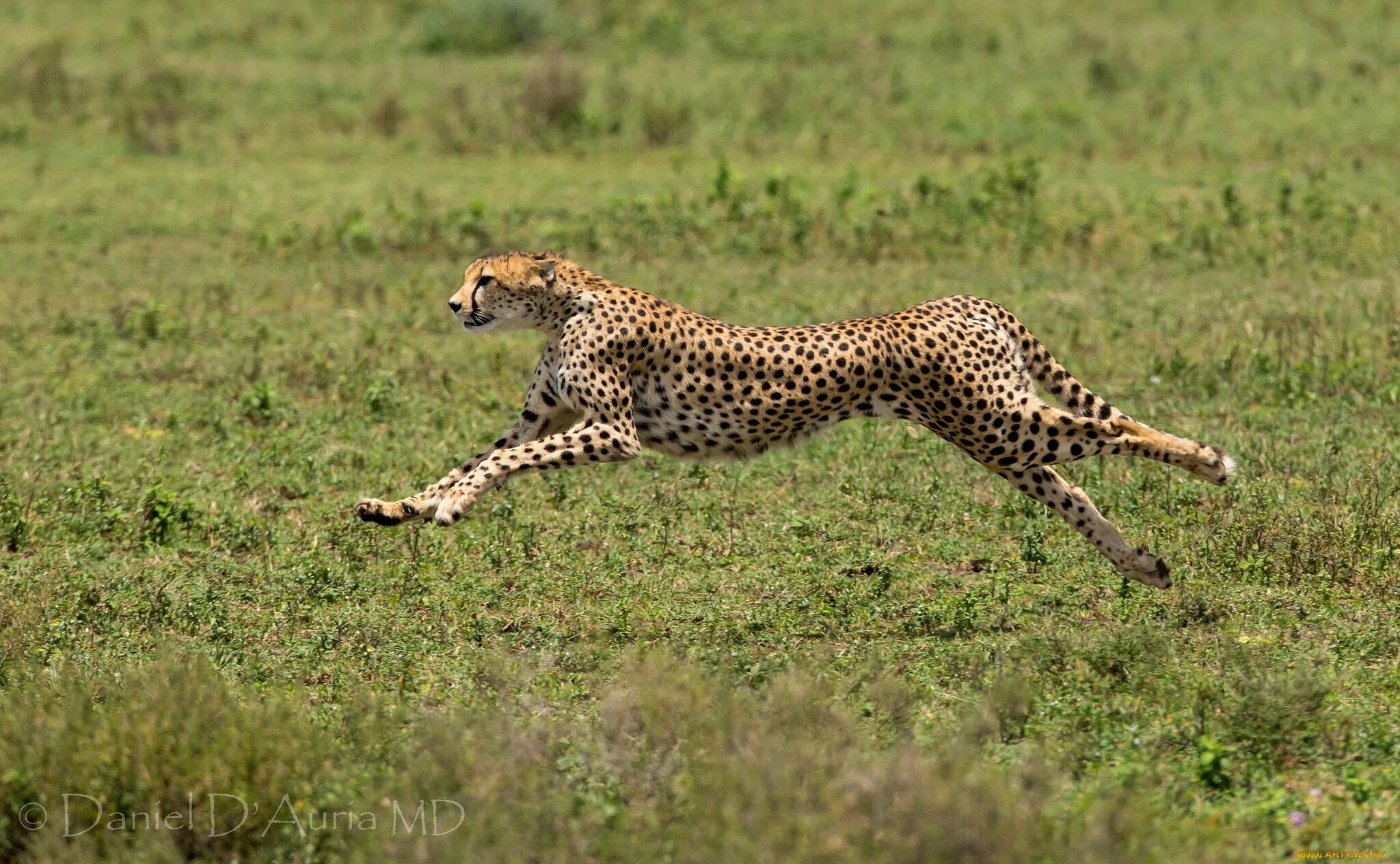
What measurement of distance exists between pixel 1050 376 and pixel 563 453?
212 cm

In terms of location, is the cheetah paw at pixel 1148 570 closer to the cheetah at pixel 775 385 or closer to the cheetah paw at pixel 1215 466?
the cheetah at pixel 775 385

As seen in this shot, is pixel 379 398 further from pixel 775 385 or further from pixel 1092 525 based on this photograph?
pixel 1092 525

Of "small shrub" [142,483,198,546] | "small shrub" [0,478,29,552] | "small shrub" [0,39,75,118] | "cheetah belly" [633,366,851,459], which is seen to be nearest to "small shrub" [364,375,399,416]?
"small shrub" [142,483,198,546]

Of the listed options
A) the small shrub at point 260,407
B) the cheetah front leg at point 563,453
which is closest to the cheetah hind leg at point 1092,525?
the cheetah front leg at point 563,453

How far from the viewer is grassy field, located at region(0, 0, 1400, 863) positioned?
588 cm

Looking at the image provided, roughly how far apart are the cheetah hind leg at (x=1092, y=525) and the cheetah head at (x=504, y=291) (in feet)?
6.77

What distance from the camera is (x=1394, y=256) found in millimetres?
14047

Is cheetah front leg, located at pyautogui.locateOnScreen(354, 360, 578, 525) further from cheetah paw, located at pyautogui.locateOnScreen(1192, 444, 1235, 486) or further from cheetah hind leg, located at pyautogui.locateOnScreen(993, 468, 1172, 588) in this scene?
cheetah paw, located at pyautogui.locateOnScreen(1192, 444, 1235, 486)

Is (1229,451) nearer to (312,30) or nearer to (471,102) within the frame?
(471,102)

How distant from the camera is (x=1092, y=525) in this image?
7.98m

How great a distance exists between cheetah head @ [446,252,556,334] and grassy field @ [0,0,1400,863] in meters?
1.22

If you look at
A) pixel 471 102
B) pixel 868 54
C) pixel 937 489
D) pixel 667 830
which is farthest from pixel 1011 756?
pixel 868 54

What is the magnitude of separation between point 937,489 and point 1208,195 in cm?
736

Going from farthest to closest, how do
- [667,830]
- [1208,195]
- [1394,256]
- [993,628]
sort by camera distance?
[1208,195] < [1394,256] < [993,628] < [667,830]
